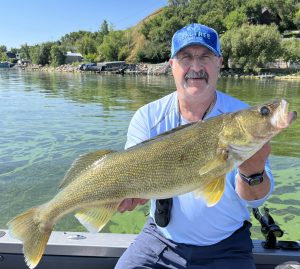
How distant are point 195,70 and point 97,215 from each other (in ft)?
5.27

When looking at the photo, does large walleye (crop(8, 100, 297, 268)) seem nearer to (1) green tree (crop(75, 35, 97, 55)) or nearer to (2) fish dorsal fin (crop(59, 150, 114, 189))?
(2) fish dorsal fin (crop(59, 150, 114, 189))

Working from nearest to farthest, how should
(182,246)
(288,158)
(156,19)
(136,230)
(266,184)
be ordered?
(266,184) < (182,246) < (136,230) < (288,158) < (156,19)

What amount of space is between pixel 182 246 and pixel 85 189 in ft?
3.56

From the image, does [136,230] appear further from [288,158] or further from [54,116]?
[54,116]

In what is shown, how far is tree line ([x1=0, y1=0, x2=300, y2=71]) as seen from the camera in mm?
83500

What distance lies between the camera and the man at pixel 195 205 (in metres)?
3.35

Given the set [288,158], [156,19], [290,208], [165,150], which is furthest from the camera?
[156,19]

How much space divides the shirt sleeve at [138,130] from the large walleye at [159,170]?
26.5 inches

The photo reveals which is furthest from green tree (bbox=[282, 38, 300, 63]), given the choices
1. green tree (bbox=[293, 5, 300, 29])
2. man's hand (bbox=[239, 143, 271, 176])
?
man's hand (bbox=[239, 143, 271, 176])

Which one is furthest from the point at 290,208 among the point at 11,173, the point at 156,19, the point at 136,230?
the point at 156,19

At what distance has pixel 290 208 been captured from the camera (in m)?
7.57

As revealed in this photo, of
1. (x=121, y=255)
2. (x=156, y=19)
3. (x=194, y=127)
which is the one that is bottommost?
(x=121, y=255)

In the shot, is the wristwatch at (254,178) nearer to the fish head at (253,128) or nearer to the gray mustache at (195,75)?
the fish head at (253,128)

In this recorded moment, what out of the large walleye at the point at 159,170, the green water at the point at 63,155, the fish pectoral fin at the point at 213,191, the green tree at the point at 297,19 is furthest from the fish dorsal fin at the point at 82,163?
the green tree at the point at 297,19
